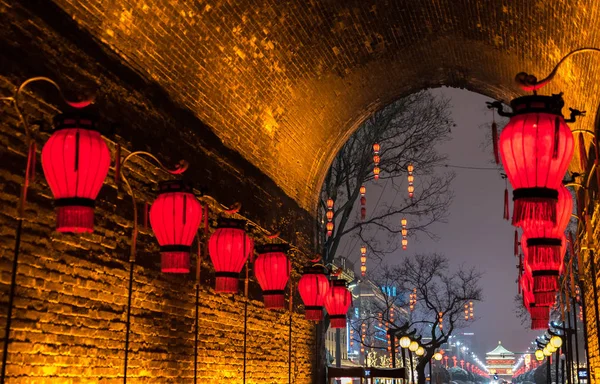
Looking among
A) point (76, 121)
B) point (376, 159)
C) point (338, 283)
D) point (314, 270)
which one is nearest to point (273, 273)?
point (314, 270)

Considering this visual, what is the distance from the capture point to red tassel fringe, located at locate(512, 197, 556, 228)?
5.00 meters

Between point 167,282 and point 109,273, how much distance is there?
140 cm

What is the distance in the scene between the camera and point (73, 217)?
17.3 ft

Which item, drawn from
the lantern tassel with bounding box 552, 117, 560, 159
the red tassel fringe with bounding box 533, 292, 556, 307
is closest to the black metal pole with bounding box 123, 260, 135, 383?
the lantern tassel with bounding box 552, 117, 560, 159

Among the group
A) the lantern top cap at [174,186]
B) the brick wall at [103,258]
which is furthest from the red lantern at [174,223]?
the brick wall at [103,258]

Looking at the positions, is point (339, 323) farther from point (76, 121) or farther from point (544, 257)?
point (76, 121)

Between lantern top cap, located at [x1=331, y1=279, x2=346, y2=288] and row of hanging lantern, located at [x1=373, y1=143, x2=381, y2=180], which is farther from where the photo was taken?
row of hanging lantern, located at [x1=373, y1=143, x2=381, y2=180]

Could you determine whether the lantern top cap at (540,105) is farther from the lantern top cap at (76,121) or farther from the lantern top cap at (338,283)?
the lantern top cap at (338,283)

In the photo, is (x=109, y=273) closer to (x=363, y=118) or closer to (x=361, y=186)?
(x=363, y=118)

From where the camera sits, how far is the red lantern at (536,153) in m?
4.92

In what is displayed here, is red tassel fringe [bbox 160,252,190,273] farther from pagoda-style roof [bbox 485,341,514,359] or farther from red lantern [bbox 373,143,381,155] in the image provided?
pagoda-style roof [bbox 485,341,514,359]

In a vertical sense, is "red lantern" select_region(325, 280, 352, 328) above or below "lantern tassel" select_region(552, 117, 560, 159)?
below

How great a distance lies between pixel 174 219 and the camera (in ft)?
22.2

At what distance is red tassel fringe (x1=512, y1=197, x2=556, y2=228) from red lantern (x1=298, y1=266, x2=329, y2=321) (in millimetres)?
6188
